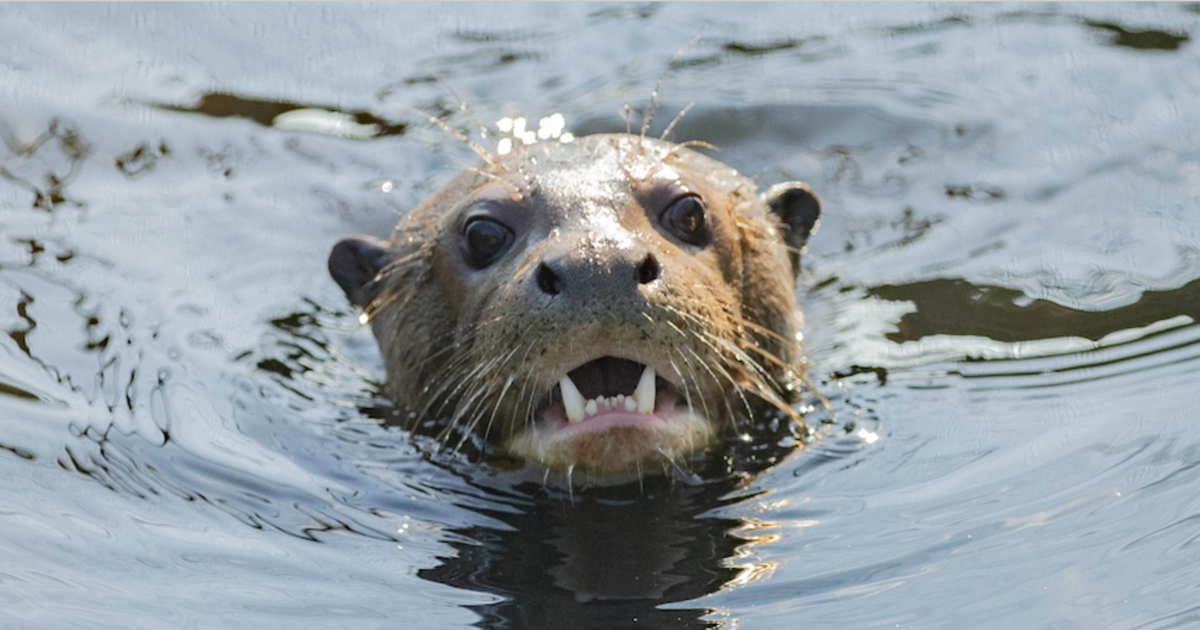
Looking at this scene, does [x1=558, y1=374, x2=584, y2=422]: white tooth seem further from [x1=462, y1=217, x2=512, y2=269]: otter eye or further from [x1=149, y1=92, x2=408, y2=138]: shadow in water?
[x1=149, y1=92, x2=408, y2=138]: shadow in water

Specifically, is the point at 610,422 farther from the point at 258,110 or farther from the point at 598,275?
the point at 258,110

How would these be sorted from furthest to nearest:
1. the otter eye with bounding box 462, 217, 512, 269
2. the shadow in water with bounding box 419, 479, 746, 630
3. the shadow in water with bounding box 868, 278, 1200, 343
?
the shadow in water with bounding box 868, 278, 1200, 343, the otter eye with bounding box 462, 217, 512, 269, the shadow in water with bounding box 419, 479, 746, 630

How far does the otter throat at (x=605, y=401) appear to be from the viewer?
5055mm

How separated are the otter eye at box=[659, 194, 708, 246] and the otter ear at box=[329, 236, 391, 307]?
125cm

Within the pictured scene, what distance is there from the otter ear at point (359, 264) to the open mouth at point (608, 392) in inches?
57.3

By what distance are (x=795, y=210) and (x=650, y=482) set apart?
151 centimetres

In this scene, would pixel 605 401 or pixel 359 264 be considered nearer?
pixel 605 401

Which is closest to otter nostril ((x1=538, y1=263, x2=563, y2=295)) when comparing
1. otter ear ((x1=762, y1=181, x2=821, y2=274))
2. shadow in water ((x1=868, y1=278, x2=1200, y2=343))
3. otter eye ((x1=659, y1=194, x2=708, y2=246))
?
otter eye ((x1=659, y1=194, x2=708, y2=246))

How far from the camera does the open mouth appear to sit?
16.6ft

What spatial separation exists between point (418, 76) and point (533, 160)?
371cm

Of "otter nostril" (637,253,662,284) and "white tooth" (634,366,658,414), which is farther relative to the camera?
"white tooth" (634,366,658,414)

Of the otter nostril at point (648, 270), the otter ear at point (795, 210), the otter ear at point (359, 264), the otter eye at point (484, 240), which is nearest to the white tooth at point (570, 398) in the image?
the otter nostril at point (648, 270)

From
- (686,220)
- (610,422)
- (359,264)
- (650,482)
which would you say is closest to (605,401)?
(610,422)

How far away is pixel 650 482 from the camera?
5605 mm
